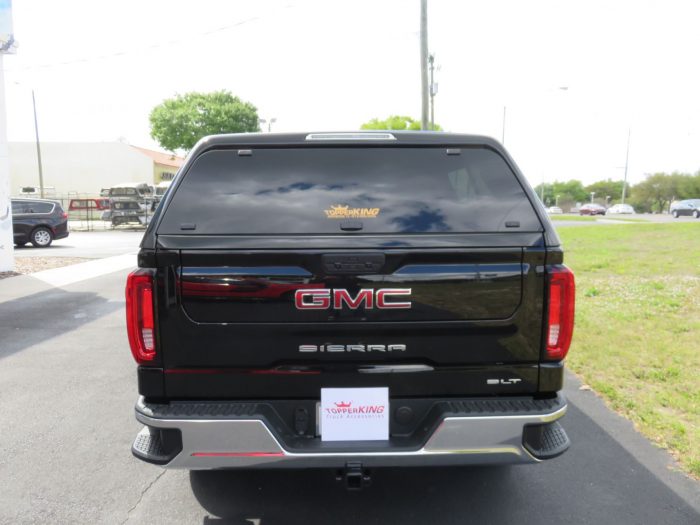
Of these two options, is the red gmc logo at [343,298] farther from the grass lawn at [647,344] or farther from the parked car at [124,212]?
the parked car at [124,212]

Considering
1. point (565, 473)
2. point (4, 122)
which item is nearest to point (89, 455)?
point (565, 473)

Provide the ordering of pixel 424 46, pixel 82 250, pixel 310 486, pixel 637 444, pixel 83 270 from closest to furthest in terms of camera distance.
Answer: pixel 310 486, pixel 637 444, pixel 83 270, pixel 424 46, pixel 82 250

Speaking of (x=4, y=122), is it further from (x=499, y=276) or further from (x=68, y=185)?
(x=68, y=185)

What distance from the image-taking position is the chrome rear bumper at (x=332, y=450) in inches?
96.3

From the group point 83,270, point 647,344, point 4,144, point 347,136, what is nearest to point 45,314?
point 83,270

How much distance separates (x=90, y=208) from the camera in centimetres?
3559

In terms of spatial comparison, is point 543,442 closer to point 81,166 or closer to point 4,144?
point 4,144

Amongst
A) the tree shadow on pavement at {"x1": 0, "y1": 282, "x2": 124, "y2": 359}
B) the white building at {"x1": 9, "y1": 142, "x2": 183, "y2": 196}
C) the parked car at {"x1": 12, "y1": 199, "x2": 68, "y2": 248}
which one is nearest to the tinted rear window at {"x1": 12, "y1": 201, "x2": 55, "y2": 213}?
the parked car at {"x1": 12, "y1": 199, "x2": 68, "y2": 248}

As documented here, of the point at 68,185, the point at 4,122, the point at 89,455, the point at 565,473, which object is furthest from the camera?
the point at 68,185

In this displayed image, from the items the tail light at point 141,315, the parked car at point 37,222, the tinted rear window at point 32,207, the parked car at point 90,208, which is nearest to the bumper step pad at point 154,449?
the tail light at point 141,315

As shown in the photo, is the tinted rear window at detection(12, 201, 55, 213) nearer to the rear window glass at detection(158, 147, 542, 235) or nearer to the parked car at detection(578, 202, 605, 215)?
the rear window glass at detection(158, 147, 542, 235)

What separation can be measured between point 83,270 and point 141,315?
11797 mm

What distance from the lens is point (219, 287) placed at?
2.48 metres

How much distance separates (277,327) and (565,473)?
213 cm
